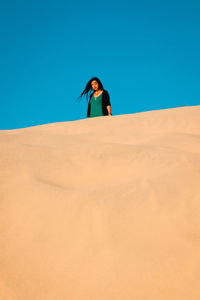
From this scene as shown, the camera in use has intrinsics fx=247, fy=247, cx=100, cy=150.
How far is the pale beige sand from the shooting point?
27.8 inches

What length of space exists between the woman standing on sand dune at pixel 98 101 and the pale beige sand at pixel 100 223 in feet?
8.91

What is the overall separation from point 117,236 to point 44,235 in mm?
253

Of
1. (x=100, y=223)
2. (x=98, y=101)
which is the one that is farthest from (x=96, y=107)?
(x=100, y=223)

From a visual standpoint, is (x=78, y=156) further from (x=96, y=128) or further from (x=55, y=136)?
(x=96, y=128)

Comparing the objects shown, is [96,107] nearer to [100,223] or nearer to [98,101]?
[98,101]

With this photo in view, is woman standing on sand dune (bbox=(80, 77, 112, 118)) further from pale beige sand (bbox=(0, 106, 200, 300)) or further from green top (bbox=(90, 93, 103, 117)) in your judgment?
pale beige sand (bbox=(0, 106, 200, 300))

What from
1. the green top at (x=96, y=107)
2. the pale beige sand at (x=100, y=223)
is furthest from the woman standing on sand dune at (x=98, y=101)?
the pale beige sand at (x=100, y=223)

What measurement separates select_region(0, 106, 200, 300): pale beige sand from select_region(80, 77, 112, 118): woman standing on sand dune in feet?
8.91

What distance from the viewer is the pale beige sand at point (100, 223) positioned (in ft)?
2.31

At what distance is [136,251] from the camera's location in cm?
78

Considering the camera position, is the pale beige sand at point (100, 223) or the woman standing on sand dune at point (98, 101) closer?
the pale beige sand at point (100, 223)

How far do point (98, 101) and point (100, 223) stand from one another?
3.44 metres

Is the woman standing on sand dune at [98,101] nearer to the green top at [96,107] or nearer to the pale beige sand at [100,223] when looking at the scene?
the green top at [96,107]

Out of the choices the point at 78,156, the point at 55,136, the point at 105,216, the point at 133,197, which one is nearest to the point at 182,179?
the point at 133,197
